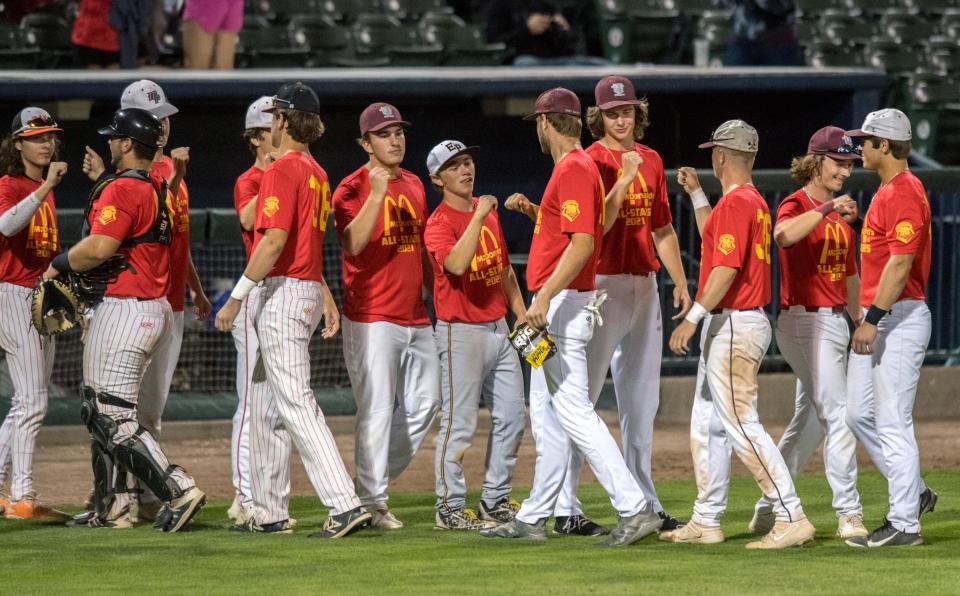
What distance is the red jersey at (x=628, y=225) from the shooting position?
7031 millimetres

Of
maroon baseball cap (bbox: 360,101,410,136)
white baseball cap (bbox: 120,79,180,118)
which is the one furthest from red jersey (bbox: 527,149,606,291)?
white baseball cap (bbox: 120,79,180,118)

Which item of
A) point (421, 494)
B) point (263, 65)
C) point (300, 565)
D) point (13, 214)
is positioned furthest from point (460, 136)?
point (300, 565)

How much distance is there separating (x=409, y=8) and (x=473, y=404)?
9.29 m

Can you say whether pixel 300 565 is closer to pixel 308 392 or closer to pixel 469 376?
pixel 308 392

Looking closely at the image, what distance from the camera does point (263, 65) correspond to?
557 inches

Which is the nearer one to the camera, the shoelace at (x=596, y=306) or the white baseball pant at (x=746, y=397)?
the white baseball pant at (x=746, y=397)

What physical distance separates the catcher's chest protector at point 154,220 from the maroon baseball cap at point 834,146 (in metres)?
2.92

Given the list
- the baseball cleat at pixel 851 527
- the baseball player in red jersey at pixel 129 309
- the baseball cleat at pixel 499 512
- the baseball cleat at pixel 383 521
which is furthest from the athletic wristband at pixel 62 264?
the baseball cleat at pixel 851 527

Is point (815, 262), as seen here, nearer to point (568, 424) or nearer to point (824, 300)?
point (824, 300)

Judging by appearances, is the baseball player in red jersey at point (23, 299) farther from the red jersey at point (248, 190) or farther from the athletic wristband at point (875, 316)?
the athletic wristband at point (875, 316)

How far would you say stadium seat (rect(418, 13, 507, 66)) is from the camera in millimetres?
14703

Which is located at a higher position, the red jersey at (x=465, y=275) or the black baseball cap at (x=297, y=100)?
the black baseball cap at (x=297, y=100)

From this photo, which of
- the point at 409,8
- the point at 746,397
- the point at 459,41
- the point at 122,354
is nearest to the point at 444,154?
the point at 122,354

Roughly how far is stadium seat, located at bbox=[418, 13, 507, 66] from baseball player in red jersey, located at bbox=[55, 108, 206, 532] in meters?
7.82
